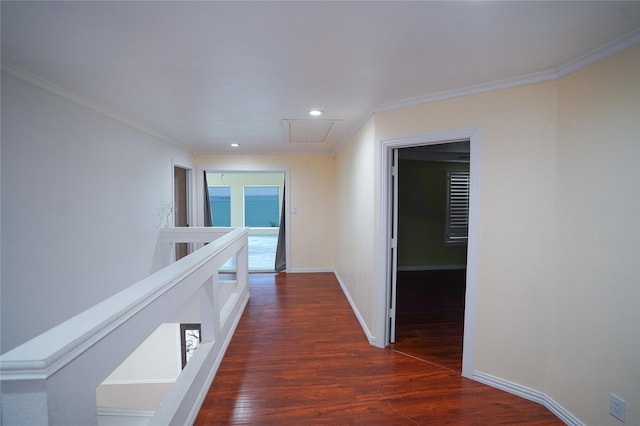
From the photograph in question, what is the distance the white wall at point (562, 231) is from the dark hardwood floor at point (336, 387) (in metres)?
0.31

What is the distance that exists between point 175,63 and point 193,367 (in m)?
2.05

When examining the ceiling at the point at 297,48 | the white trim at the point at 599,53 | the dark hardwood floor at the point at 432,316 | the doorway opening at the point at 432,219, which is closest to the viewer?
the ceiling at the point at 297,48

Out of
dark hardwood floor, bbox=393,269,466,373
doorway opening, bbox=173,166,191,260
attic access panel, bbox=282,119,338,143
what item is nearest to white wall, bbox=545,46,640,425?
dark hardwood floor, bbox=393,269,466,373

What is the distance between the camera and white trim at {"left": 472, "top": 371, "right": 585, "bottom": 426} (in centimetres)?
184

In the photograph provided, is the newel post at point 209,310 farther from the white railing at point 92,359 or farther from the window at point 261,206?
the window at point 261,206

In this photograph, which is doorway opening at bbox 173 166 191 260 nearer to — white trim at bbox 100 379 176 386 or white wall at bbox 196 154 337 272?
white wall at bbox 196 154 337 272

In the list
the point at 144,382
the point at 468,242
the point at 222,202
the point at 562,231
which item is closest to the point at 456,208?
the point at 468,242

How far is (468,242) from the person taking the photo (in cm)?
222

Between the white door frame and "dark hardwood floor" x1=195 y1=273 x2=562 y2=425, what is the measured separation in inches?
9.2

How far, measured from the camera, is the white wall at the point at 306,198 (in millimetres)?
5434

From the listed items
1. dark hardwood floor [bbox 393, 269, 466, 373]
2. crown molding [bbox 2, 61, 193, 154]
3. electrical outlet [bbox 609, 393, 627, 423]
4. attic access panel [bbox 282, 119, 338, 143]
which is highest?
attic access panel [bbox 282, 119, 338, 143]

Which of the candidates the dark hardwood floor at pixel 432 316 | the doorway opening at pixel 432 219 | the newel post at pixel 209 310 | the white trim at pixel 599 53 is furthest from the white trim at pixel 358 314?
the white trim at pixel 599 53

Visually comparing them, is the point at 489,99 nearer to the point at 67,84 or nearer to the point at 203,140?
the point at 67,84

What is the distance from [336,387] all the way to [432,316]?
6.29 feet
